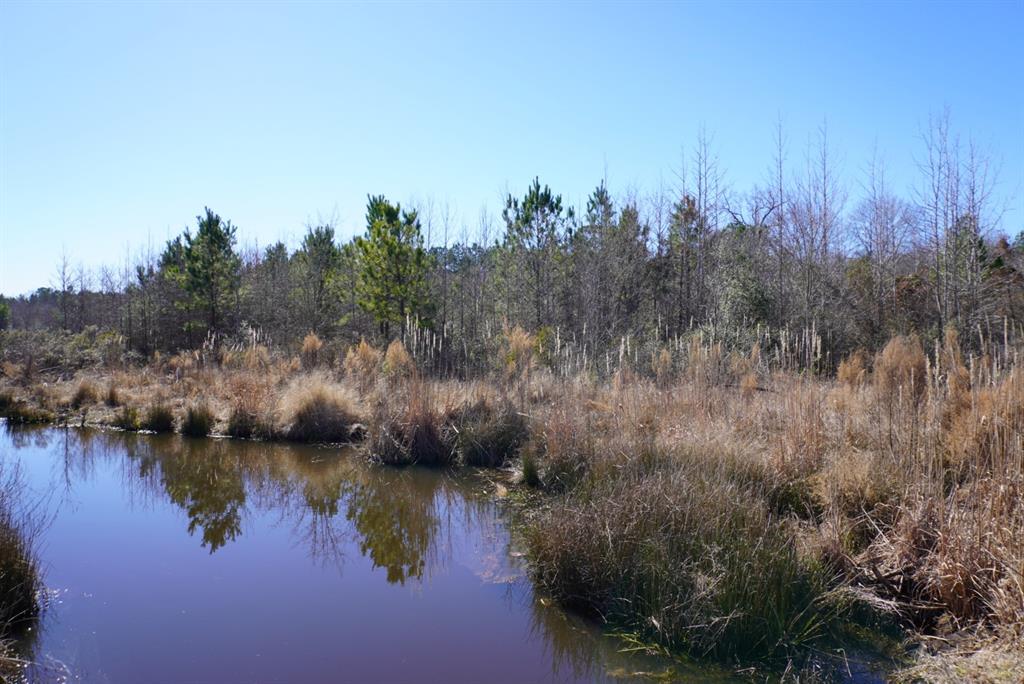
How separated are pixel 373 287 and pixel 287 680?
15.0 meters

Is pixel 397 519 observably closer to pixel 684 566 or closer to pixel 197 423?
pixel 684 566

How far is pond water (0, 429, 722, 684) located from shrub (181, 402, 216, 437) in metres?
2.55

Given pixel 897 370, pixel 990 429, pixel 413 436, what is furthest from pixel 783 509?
pixel 413 436

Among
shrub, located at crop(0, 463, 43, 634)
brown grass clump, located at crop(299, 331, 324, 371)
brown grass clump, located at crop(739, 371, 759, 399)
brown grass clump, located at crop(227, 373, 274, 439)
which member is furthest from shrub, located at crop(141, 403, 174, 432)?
brown grass clump, located at crop(739, 371, 759, 399)

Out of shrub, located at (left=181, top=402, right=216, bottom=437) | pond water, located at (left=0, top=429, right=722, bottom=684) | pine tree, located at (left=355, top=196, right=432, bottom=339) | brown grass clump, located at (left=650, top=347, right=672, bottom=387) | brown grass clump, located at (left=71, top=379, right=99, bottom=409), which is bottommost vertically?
pond water, located at (left=0, top=429, right=722, bottom=684)

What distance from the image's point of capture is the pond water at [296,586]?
4.02m

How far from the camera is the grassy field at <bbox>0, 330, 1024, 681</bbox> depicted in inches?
156

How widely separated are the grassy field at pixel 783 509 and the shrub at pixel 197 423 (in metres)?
5.34

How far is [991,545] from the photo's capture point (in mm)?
3965

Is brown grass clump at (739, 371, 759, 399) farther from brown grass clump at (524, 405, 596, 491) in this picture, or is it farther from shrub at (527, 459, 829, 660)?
shrub at (527, 459, 829, 660)

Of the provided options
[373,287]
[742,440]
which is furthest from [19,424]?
[742,440]

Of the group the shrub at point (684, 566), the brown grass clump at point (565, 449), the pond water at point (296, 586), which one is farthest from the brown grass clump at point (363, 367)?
the shrub at point (684, 566)

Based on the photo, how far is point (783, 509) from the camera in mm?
5727

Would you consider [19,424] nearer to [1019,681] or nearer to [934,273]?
[1019,681]
